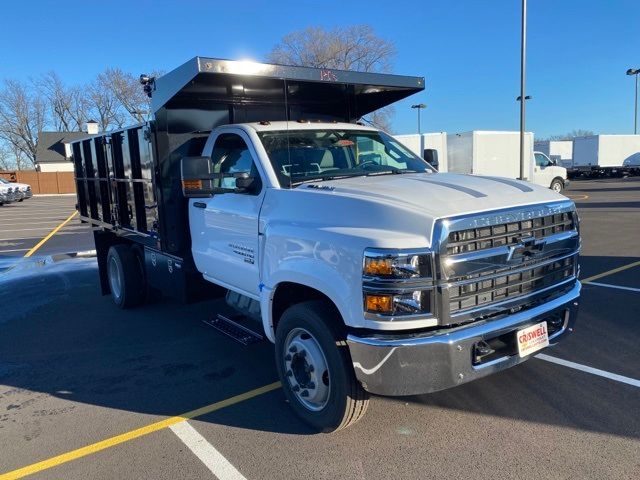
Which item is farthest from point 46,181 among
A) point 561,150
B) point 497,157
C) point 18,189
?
point 561,150

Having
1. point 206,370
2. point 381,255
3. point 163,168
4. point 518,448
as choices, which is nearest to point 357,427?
point 518,448

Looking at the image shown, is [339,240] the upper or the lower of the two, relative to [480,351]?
upper

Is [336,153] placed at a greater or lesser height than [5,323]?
greater

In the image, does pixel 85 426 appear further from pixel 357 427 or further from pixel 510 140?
pixel 510 140

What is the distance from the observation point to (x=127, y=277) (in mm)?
6926

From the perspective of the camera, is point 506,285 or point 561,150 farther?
point 561,150

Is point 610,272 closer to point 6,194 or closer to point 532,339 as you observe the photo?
point 532,339

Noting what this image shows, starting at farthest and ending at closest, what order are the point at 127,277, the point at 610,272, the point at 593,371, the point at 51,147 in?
the point at 51,147 < the point at 610,272 < the point at 127,277 < the point at 593,371

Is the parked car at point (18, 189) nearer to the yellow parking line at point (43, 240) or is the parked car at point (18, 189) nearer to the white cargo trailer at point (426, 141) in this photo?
the yellow parking line at point (43, 240)

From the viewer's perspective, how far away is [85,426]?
12.8ft

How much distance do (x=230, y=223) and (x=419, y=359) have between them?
213cm

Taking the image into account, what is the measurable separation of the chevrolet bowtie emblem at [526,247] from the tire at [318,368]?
1.17 m

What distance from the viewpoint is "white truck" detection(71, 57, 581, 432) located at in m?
2.99

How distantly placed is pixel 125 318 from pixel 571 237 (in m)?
5.41
